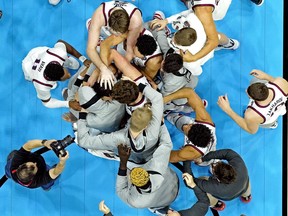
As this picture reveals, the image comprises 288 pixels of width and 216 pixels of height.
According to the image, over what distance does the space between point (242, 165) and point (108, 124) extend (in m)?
1.21

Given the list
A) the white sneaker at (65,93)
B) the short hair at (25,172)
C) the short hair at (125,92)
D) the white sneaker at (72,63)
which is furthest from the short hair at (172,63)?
the short hair at (25,172)

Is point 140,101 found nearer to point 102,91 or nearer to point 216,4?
point 102,91

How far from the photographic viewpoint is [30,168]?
11.1ft

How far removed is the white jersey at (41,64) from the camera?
3422mm

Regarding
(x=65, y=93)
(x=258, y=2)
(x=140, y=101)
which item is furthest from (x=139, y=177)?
(x=258, y=2)

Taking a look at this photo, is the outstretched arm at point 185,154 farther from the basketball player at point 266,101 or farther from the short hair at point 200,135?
the basketball player at point 266,101

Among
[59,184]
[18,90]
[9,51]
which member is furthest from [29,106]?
[59,184]

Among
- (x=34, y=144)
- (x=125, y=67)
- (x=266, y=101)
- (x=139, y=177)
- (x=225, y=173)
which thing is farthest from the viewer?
(x=34, y=144)

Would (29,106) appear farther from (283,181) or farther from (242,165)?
(283,181)

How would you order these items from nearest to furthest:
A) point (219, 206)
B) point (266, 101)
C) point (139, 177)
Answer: point (139, 177) → point (266, 101) → point (219, 206)

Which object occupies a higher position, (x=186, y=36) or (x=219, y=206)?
(x=186, y=36)

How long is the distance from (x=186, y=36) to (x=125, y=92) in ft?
2.29

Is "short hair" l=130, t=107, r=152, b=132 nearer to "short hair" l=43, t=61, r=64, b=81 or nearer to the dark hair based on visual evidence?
the dark hair

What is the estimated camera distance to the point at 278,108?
321 cm
